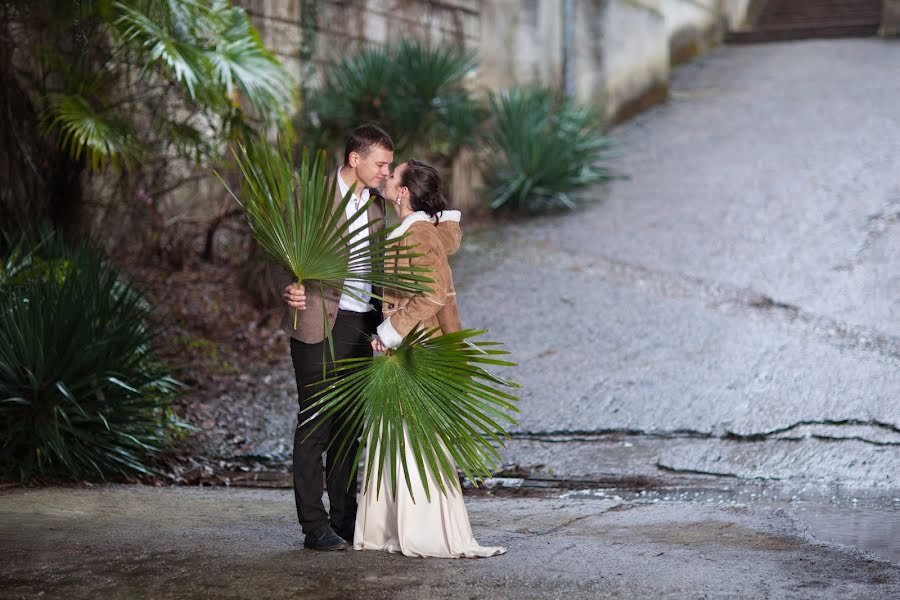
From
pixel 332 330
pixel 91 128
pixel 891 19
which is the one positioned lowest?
pixel 332 330

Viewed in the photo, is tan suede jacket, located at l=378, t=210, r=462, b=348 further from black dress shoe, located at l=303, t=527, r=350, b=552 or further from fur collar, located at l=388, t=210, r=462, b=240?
black dress shoe, located at l=303, t=527, r=350, b=552

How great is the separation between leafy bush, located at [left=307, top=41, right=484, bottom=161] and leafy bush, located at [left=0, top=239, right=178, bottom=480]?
11.8 ft

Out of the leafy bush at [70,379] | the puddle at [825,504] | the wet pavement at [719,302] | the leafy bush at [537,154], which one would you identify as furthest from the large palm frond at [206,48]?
the leafy bush at [537,154]

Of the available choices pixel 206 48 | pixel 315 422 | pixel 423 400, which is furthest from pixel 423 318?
pixel 206 48

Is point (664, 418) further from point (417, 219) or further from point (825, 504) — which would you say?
point (417, 219)

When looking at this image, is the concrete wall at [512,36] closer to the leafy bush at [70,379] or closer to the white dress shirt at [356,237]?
the leafy bush at [70,379]

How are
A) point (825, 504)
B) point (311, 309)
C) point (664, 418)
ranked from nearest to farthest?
point (311, 309)
point (825, 504)
point (664, 418)

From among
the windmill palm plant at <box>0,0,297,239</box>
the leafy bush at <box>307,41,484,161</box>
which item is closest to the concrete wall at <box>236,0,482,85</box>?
the leafy bush at <box>307,41,484,161</box>

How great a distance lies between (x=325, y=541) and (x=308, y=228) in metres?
1.14

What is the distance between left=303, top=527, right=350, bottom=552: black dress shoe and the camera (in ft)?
12.8

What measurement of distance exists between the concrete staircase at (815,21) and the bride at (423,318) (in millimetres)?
15984

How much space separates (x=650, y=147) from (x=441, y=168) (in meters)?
2.65

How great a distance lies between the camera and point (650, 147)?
12.3 meters

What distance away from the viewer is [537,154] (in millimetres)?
10555
